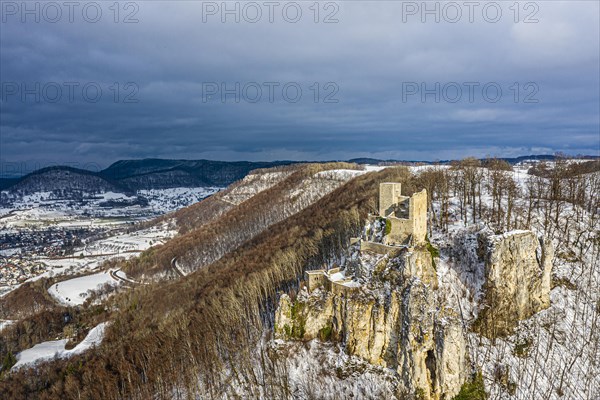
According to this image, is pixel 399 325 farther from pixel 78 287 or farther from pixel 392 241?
pixel 78 287

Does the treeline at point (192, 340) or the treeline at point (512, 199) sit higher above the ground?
the treeline at point (512, 199)

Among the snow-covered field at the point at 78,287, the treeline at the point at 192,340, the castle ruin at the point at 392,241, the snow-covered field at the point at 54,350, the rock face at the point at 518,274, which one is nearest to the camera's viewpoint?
the rock face at the point at 518,274

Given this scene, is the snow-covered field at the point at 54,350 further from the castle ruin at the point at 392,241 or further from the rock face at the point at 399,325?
the castle ruin at the point at 392,241

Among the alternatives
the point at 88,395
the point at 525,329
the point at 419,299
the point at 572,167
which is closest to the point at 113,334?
the point at 88,395

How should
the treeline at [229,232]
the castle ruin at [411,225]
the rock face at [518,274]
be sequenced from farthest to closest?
1. the treeline at [229,232]
2. the castle ruin at [411,225]
3. the rock face at [518,274]

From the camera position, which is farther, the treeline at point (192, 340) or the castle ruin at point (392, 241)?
the treeline at point (192, 340)

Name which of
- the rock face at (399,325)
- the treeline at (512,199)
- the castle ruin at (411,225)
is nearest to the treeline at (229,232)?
the treeline at (512,199)

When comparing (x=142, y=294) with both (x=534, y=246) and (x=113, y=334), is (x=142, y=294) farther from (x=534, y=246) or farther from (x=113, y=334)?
(x=534, y=246)
